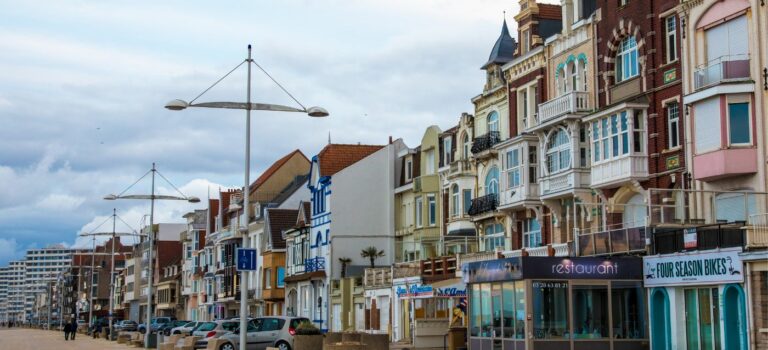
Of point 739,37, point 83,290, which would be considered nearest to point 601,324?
point 739,37

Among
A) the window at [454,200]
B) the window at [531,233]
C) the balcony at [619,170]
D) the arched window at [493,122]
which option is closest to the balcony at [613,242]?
the balcony at [619,170]

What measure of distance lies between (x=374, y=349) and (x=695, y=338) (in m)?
10.2

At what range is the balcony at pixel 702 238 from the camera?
26.6m

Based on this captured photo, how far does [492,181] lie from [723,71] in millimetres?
17033

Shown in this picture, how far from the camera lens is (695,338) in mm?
27922

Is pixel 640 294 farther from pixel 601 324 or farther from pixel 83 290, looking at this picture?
pixel 83 290

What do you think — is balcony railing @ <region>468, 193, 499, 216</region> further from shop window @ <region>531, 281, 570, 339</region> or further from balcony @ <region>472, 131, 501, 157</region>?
shop window @ <region>531, 281, 570, 339</region>

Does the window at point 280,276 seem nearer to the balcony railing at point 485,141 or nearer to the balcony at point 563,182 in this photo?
the balcony railing at point 485,141

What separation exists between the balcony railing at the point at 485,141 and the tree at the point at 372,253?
42.9 ft

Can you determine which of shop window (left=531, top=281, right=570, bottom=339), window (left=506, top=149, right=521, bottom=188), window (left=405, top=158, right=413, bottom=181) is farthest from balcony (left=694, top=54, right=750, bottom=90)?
window (left=405, top=158, right=413, bottom=181)

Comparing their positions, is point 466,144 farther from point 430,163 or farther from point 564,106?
point 564,106

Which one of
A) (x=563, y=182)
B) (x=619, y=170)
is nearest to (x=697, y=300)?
(x=619, y=170)

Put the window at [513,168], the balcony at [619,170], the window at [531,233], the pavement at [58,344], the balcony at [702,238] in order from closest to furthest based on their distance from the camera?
the balcony at [702,238], the balcony at [619,170], the window at [531,233], the window at [513,168], the pavement at [58,344]

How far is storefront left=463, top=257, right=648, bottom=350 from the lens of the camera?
29031 mm
